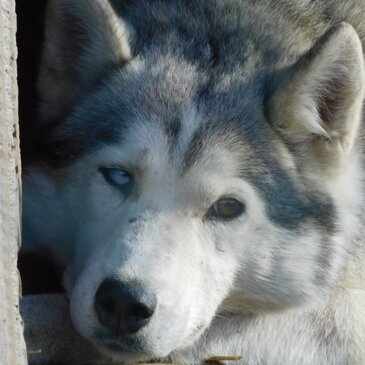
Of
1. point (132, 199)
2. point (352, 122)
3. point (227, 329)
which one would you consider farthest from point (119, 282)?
point (352, 122)

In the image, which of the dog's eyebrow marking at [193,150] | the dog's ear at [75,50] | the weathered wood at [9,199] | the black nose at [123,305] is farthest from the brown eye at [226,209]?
the weathered wood at [9,199]

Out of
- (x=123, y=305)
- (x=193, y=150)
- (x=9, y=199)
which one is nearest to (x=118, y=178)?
(x=193, y=150)

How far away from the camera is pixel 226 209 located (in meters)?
3.21

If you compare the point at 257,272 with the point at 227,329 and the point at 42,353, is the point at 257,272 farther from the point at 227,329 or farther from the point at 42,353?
the point at 42,353

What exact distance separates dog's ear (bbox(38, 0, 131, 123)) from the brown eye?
689mm

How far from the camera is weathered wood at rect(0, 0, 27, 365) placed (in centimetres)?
241

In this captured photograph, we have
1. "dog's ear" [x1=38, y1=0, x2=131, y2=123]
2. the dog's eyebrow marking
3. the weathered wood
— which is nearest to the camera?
the weathered wood

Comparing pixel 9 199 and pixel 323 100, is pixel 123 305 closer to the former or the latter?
pixel 9 199

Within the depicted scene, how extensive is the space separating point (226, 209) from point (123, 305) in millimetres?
578

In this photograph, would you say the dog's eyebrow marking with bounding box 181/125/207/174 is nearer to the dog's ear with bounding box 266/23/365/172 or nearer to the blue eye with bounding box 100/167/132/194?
the blue eye with bounding box 100/167/132/194

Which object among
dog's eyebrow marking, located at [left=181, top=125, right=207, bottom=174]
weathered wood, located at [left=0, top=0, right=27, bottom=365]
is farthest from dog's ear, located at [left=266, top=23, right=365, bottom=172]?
weathered wood, located at [left=0, top=0, right=27, bottom=365]

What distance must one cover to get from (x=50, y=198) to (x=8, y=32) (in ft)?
3.36

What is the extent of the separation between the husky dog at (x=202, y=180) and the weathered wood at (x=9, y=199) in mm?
482

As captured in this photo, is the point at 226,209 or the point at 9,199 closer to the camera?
the point at 9,199
